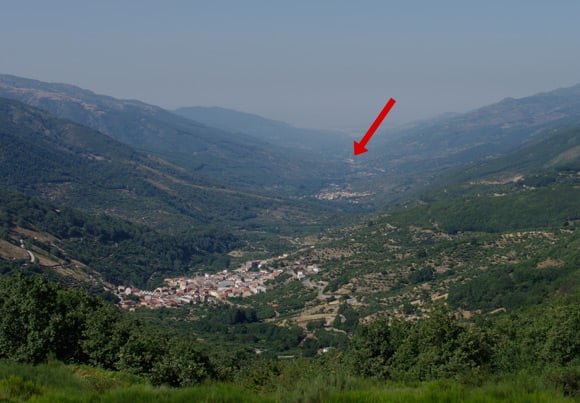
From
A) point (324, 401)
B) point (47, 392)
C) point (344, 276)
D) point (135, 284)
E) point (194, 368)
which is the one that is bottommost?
point (135, 284)

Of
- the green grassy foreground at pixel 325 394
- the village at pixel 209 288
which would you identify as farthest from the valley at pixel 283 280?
the green grassy foreground at pixel 325 394

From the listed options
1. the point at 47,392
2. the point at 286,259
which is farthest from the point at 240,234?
the point at 47,392

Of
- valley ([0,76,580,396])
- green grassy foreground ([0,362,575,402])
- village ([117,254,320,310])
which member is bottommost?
village ([117,254,320,310])

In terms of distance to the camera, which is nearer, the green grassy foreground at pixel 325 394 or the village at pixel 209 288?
the green grassy foreground at pixel 325 394

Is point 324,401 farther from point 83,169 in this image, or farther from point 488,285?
point 83,169

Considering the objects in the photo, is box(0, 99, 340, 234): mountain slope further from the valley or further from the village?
the village

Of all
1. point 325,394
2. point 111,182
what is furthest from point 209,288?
point 111,182

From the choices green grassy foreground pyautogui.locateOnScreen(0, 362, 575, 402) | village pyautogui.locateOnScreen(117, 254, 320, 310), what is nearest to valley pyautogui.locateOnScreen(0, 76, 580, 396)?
village pyautogui.locateOnScreen(117, 254, 320, 310)

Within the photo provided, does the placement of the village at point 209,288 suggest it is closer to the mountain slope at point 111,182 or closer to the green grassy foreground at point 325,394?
the mountain slope at point 111,182
